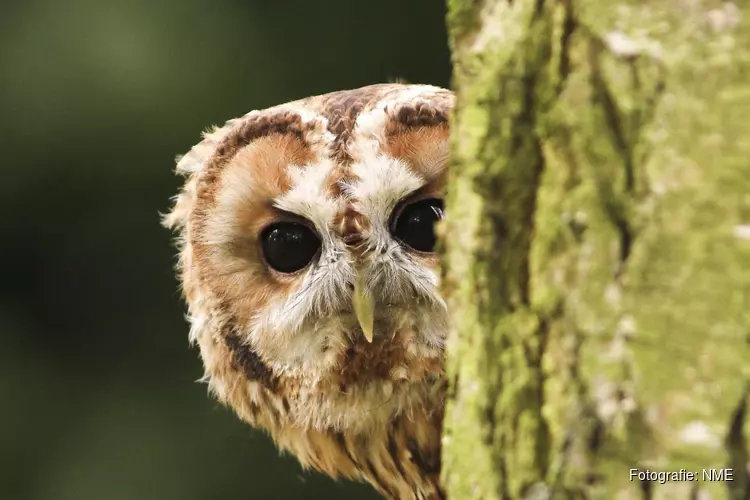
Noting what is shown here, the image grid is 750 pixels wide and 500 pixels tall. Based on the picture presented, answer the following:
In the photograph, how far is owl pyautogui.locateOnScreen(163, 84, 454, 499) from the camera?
151cm

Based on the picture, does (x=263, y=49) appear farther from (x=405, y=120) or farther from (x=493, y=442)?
(x=493, y=442)

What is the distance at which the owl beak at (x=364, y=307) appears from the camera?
149 cm

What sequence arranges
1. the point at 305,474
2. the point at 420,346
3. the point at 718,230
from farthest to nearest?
Answer: the point at 305,474 < the point at 420,346 < the point at 718,230

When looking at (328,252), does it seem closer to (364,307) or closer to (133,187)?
(364,307)

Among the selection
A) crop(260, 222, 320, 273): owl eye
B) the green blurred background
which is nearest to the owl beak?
crop(260, 222, 320, 273): owl eye

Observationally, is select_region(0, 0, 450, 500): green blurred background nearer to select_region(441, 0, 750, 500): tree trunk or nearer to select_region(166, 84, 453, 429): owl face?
select_region(166, 84, 453, 429): owl face

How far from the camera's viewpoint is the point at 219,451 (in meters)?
3.70

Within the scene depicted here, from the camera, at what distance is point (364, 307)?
149cm

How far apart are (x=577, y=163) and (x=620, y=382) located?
0.54ft

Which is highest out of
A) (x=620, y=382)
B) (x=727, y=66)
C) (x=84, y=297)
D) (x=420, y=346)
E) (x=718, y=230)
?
(x=727, y=66)

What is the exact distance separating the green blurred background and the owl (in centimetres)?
184

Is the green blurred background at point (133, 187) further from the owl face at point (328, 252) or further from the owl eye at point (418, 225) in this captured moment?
the owl eye at point (418, 225)

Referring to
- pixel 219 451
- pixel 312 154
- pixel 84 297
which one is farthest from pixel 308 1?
pixel 312 154

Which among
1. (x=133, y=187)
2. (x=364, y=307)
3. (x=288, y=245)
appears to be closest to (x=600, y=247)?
(x=364, y=307)
